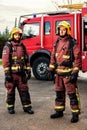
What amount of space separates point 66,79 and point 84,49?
5.63 metres

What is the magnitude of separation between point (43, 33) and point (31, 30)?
69 cm

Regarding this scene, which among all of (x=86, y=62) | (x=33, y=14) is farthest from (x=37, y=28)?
(x=86, y=62)

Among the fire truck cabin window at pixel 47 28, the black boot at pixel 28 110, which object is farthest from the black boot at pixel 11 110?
the fire truck cabin window at pixel 47 28

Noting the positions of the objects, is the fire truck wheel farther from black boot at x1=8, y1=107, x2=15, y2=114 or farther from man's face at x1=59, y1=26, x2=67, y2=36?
man's face at x1=59, y1=26, x2=67, y2=36

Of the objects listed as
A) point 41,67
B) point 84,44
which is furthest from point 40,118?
point 41,67

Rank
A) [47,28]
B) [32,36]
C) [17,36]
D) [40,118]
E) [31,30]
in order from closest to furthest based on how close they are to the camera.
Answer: [40,118], [17,36], [47,28], [32,36], [31,30]

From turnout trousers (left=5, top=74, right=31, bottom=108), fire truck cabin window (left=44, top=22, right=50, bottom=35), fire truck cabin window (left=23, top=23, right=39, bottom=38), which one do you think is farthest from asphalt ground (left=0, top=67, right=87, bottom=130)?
fire truck cabin window (left=23, top=23, right=39, bottom=38)

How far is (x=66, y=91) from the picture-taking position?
6.84 metres

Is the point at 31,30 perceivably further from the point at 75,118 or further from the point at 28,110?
the point at 75,118

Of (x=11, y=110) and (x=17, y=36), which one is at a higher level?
(x=17, y=36)

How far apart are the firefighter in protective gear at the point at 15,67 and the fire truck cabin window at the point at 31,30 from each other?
640cm

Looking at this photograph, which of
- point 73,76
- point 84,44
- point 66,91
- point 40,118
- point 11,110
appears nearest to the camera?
point 73,76

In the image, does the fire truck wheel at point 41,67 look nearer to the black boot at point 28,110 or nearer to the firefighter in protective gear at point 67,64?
the black boot at point 28,110

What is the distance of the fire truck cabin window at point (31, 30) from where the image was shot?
1387 centimetres
